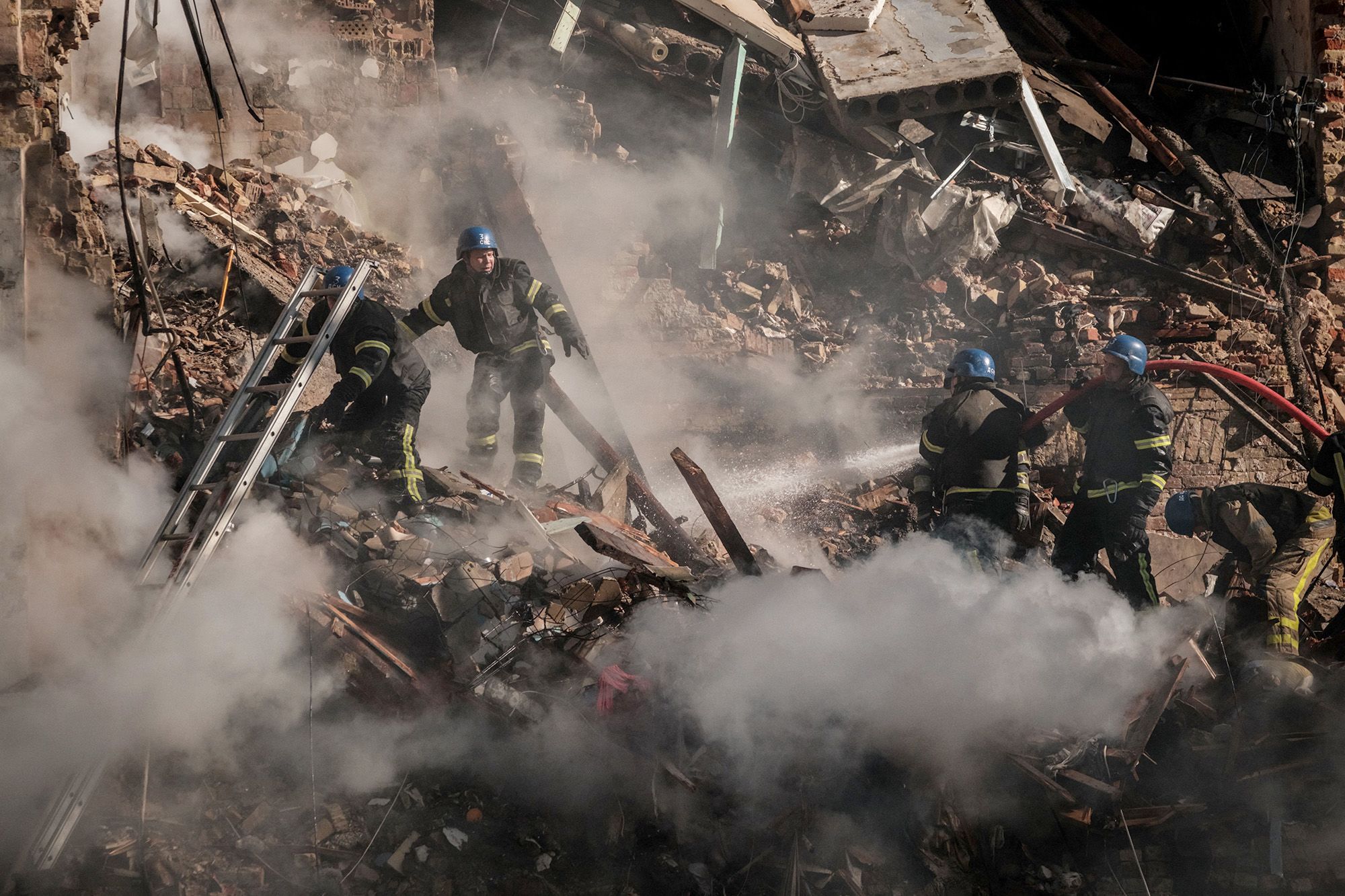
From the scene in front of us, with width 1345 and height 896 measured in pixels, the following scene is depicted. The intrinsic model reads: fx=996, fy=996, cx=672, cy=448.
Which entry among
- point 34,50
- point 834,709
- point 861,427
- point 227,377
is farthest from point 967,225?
point 34,50

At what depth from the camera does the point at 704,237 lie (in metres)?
9.49

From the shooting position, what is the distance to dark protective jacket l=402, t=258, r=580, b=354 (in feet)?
22.6

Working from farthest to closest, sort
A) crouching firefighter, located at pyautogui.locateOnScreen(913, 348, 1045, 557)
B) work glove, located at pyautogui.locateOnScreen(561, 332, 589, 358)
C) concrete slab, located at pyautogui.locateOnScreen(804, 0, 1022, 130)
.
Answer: concrete slab, located at pyautogui.locateOnScreen(804, 0, 1022, 130) → work glove, located at pyautogui.locateOnScreen(561, 332, 589, 358) → crouching firefighter, located at pyautogui.locateOnScreen(913, 348, 1045, 557)

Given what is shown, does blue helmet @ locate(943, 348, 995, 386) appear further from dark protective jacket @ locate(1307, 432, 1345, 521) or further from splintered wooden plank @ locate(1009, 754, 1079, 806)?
splintered wooden plank @ locate(1009, 754, 1079, 806)

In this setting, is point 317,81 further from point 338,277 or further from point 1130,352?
point 1130,352

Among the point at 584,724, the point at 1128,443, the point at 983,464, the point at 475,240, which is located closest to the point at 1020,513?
the point at 983,464

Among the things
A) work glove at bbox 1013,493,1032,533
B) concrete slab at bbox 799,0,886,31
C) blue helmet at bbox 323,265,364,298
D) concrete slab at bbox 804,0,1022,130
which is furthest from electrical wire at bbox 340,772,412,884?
concrete slab at bbox 799,0,886,31

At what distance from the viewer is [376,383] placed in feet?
21.3

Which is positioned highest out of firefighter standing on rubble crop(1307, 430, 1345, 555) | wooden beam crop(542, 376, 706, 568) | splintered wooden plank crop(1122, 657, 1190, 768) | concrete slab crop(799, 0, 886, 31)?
concrete slab crop(799, 0, 886, 31)

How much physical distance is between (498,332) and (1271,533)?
5.07 meters

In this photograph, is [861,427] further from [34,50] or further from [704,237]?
[34,50]

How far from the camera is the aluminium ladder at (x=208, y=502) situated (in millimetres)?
4145

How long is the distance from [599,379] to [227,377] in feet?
9.33

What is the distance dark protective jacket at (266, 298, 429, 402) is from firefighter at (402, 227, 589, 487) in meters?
0.39
